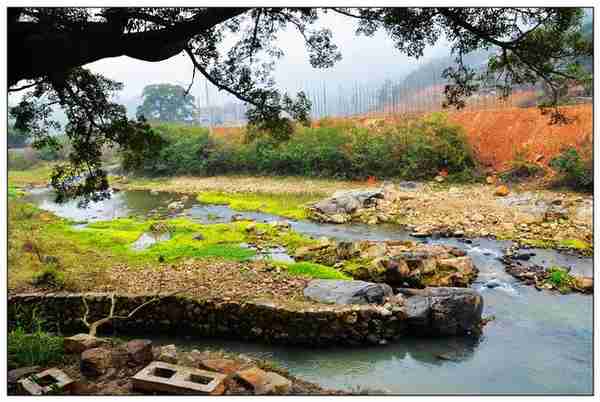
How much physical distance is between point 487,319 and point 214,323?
13.7 feet

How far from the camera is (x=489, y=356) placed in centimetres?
645

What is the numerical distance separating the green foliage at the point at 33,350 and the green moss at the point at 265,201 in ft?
36.8

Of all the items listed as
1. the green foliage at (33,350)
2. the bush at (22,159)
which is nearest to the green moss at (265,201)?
the green foliage at (33,350)

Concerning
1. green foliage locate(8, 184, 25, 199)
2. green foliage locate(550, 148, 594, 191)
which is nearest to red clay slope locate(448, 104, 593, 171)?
green foliage locate(550, 148, 594, 191)

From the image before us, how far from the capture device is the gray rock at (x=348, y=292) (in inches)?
294

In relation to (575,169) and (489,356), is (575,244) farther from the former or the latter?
(575,169)

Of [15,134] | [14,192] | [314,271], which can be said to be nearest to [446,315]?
[314,271]

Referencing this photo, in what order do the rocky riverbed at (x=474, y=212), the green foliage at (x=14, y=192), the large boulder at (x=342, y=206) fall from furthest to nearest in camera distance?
the green foliage at (x=14, y=192)
the large boulder at (x=342, y=206)
the rocky riverbed at (x=474, y=212)

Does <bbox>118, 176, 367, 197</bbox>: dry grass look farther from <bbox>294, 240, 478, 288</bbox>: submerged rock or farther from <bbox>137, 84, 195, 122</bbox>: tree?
<bbox>137, 84, 195, 122</bbox>: tree

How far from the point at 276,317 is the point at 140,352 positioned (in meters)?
2.29

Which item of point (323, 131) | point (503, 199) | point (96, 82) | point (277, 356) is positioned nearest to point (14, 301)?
point (96, 82)

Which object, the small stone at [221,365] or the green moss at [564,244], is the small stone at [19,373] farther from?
the green moss at [564,244]

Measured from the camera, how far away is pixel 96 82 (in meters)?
6.54

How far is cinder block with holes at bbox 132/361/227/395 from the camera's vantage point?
14.1 feet
